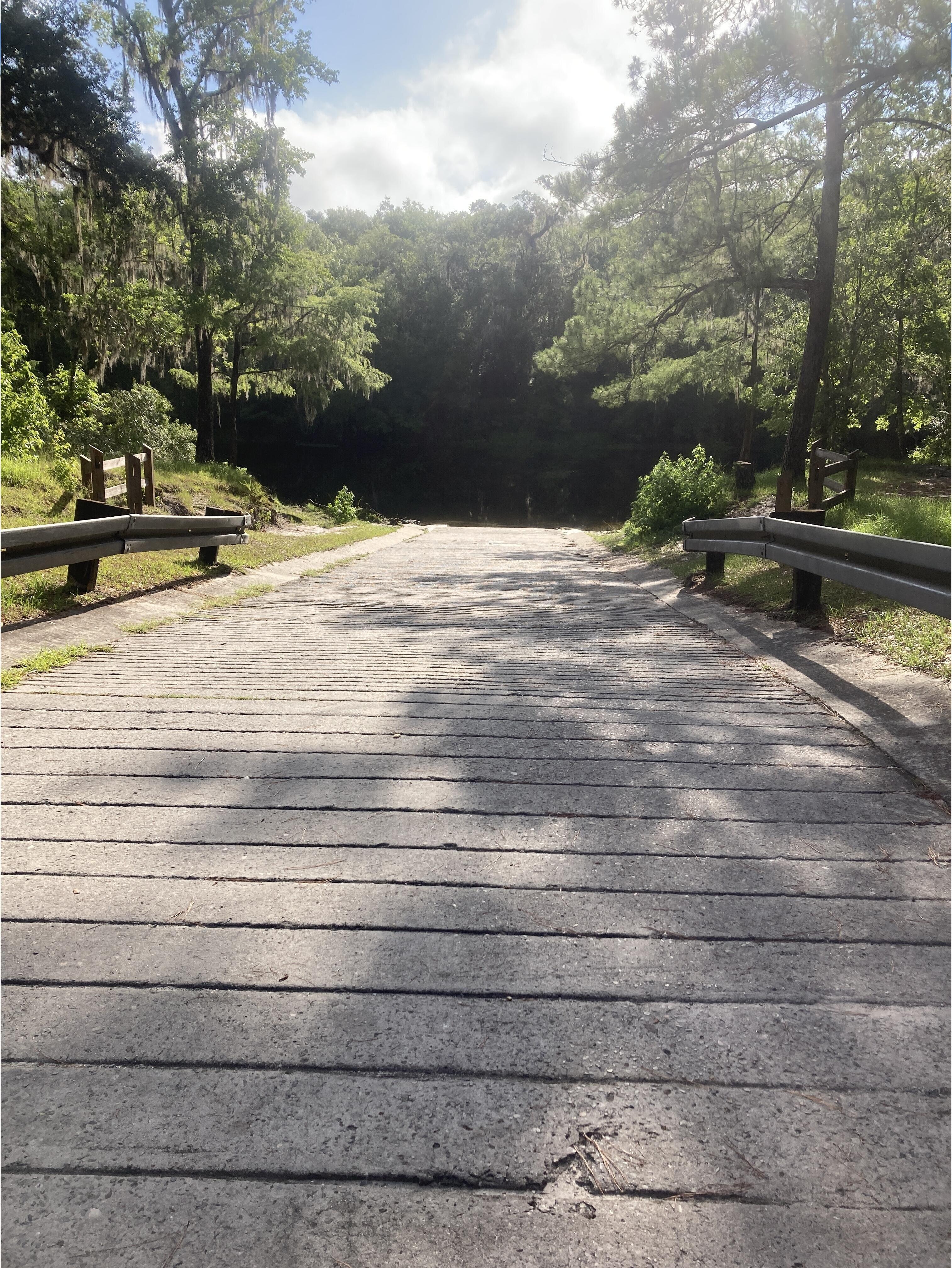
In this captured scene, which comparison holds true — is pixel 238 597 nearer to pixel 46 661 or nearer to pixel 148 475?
pixel 148 475

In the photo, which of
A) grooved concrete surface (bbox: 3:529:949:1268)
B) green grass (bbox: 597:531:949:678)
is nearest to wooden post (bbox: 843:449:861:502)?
green grass (bbox: 597:531:949:678)

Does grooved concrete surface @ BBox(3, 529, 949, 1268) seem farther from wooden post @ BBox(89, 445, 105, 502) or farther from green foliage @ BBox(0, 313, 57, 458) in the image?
green foliage @ BBox(0, 313, 57, 458)

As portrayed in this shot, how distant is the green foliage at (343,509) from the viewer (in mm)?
23016

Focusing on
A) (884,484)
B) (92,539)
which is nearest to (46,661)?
(92,539)

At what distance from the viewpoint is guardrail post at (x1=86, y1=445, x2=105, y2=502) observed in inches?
306

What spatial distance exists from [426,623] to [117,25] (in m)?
19.0

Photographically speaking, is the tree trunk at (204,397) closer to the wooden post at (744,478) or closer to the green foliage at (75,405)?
the green foliage at (75,405)

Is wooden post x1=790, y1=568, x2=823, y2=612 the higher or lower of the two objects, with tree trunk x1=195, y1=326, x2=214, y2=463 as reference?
lower

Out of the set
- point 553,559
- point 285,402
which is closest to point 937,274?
point 553,559

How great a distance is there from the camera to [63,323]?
63.7 feet

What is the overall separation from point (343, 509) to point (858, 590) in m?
18.4

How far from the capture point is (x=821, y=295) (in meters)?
12.8

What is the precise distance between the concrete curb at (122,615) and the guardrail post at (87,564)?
0.25 metres

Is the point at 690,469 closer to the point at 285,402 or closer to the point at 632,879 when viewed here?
the point at 632,879
